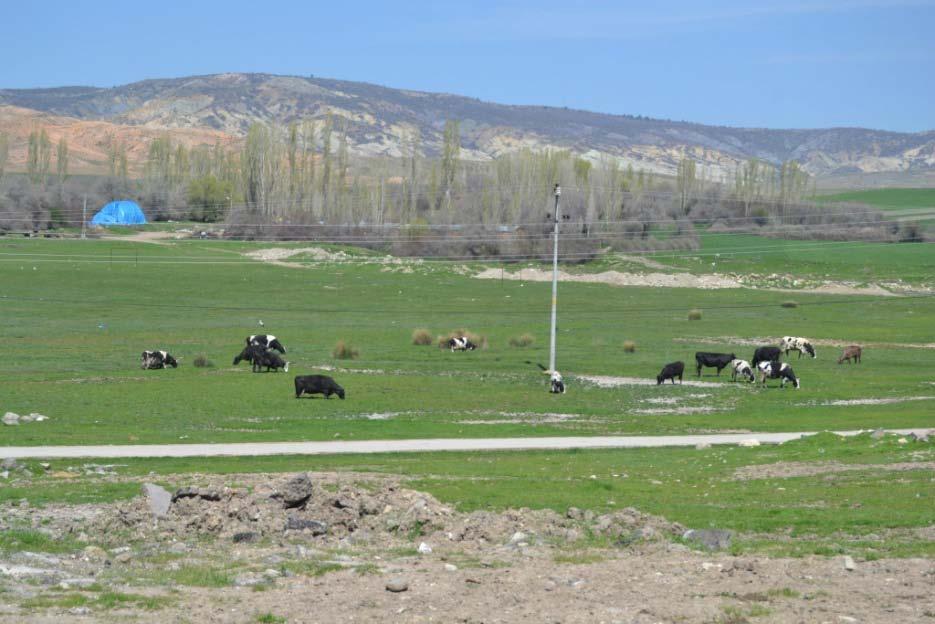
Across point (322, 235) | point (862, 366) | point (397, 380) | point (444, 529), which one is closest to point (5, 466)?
point (444, 529)

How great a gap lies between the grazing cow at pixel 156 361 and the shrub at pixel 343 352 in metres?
7.94

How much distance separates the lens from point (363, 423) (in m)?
32.0

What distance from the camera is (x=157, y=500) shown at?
55.3 ft

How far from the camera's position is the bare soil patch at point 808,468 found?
2147 centimetres

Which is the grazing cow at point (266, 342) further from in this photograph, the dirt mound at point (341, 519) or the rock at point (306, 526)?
the rock at point (306, 526)

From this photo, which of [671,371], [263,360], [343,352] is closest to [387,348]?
[343,352]

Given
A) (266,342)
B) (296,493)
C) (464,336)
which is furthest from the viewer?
(464,336)

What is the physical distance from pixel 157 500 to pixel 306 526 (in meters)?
2.19

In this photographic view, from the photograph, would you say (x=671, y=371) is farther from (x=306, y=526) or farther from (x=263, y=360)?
(x=306, y=526)

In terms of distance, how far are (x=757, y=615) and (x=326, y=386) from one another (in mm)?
26660

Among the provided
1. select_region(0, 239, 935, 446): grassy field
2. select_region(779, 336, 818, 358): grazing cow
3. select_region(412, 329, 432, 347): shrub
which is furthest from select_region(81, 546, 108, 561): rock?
select_region(779, 336, 818, 358): grazing cow

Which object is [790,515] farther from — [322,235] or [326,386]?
[322,235]

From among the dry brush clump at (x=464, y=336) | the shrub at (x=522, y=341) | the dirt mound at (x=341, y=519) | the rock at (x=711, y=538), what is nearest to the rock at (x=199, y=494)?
A: the dirt mound at (x=341, y=519)

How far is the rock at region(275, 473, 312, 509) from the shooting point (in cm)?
1680
